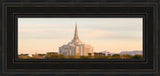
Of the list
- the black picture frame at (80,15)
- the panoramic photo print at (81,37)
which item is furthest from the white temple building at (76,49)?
the black picture frame at (80,15)

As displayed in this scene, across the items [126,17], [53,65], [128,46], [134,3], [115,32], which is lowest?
[53,65]

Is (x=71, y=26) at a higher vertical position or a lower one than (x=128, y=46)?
higher

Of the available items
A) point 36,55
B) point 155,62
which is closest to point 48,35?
point 36,55

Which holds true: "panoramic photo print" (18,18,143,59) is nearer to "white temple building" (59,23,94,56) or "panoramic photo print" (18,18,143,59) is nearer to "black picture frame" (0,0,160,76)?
"white temple building" (59,23,94,56)

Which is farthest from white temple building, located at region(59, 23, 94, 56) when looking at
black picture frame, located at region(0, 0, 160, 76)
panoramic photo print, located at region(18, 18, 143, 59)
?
black picture frame, located at region(0, 0, 160, 76)

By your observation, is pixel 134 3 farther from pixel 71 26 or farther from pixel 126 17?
pixel 71 26

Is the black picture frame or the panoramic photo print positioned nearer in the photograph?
the black picture frame

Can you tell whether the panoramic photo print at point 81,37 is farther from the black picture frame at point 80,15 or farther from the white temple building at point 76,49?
the black picture frame at point 80,15
